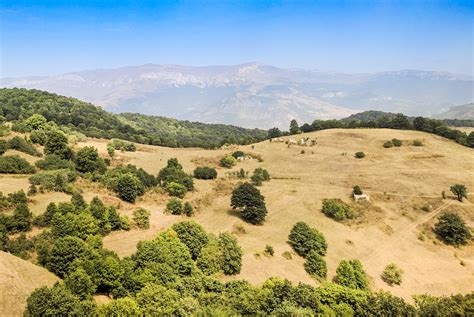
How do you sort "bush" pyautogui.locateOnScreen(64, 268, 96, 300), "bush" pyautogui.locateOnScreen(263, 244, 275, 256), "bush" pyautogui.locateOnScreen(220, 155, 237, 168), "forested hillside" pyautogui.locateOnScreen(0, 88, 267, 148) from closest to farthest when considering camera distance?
"bush" pyautogui.locateOnScreen(64, 268, 96, 300), "bush" pyautogui.locateOnScreen(263, 244, 275, 256), "bush" pyautogui.locateOnScreen(220, 155, 237, 168), "forested hillside" pyautogui.locateOnScreen(0, 88, 267, 148)

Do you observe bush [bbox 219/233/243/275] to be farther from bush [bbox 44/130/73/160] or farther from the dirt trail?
bush [bbox 44/130/73/160]

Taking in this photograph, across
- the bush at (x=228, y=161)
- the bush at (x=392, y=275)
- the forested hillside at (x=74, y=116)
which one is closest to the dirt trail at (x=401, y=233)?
the bush at (x=392, y=275)

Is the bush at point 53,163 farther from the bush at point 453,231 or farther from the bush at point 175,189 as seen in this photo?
the bush at point 453,231

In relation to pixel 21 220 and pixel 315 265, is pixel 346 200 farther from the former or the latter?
pixel 21 220

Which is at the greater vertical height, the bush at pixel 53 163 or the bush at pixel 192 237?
the bush at pixel 53 163

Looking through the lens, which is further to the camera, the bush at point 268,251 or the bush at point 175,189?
the bush at point 175,189

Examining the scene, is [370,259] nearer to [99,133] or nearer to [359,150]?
[359,150]

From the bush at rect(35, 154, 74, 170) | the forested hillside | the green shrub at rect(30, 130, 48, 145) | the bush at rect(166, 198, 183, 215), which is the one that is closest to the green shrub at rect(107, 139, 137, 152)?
the forested hillside
